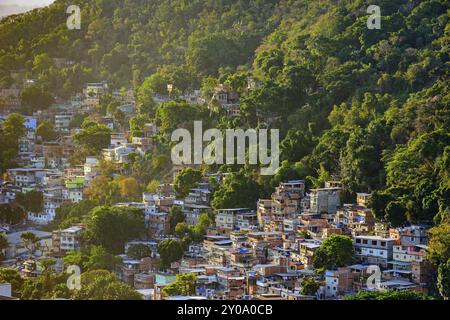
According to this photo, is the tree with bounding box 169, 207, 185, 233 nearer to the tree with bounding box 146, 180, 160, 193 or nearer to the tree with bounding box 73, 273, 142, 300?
the tree with bounding box 146, 180, 160, 193

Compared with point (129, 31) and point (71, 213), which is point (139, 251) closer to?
point (71, 213)

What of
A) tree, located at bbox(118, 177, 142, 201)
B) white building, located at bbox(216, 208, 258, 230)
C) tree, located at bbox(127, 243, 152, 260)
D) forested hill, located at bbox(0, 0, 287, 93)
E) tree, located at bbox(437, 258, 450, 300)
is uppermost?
forested hill, located at bbox(0, 0, 287, 93)

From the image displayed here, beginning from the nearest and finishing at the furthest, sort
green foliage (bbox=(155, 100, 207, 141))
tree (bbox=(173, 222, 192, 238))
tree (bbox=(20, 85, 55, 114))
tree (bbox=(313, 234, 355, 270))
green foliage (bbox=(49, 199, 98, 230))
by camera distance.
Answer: tree (bbox=(313, 234, 355, 270)), tree (bbox=(173, 222, 192, 238)), green foliage (bbox=(49, 199, 98, 230)), green foliage (bbox=(155, 100, 207, 141)), tree (bbox=(20, 85, 55, 114))

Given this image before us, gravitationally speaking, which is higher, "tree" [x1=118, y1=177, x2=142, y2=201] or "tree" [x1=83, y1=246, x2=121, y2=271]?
"tree" [x1=118, y1=177, x2=142, y2=201]

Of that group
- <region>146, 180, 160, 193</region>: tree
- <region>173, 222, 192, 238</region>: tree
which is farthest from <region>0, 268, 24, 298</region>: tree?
<region>146, 180, 160, 193</region>: tree

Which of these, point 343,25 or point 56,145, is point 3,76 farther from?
point 343,25

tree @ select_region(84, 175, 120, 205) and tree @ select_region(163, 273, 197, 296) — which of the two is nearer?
tree @ select_region(163, 273, 197, 296)
